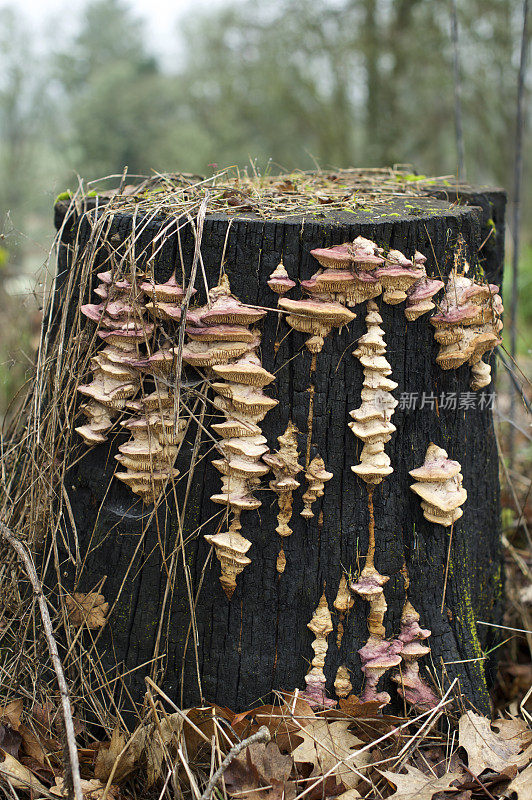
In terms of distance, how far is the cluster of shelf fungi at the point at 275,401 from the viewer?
1725mm

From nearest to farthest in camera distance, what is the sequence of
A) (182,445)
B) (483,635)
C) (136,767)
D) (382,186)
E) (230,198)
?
(136,767) < (182,445) < (230,198) < (483,635) < (382,186)

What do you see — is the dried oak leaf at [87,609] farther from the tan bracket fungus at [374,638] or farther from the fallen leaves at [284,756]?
the tan bracket fungus at [374,638]

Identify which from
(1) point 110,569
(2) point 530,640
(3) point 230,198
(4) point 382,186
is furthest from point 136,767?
(4) point 382,186

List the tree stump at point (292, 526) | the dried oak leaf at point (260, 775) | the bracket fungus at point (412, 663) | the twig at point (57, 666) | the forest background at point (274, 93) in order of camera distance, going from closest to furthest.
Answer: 1. the twig at point (57, 666)
2. the dried oak leaf at point (260, 775)
3. the tree stump at point (292, 526)
4. the bracket fungus at point (412, 663)
5. the forest background at point (274, 93)

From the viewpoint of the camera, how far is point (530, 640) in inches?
95.9

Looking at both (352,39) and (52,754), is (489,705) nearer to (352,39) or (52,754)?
(52,754)

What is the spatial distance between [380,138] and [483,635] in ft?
42.2

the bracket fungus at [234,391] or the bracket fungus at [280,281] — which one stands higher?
the bracket fungus at [280,281]

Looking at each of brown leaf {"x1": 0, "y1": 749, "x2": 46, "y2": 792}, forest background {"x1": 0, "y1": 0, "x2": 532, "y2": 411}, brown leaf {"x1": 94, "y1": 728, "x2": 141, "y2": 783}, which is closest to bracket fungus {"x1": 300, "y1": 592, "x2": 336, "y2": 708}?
brown leaf {"x1": 94, "y1": 728, "x2": 141, "y2": 783}

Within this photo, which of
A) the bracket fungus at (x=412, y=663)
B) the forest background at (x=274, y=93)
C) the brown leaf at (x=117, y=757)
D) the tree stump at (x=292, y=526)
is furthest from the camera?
the forest background at (x=274, y=93)

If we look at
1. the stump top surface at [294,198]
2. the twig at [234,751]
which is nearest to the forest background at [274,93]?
the stump top surface at [294,198]

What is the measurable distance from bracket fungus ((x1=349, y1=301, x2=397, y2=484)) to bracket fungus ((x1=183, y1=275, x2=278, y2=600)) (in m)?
0.28

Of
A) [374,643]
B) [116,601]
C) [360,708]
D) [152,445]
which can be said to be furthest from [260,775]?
[152,445]

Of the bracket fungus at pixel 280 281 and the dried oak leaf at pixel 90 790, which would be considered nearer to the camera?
the dried oak leaf at pixel 90 790
